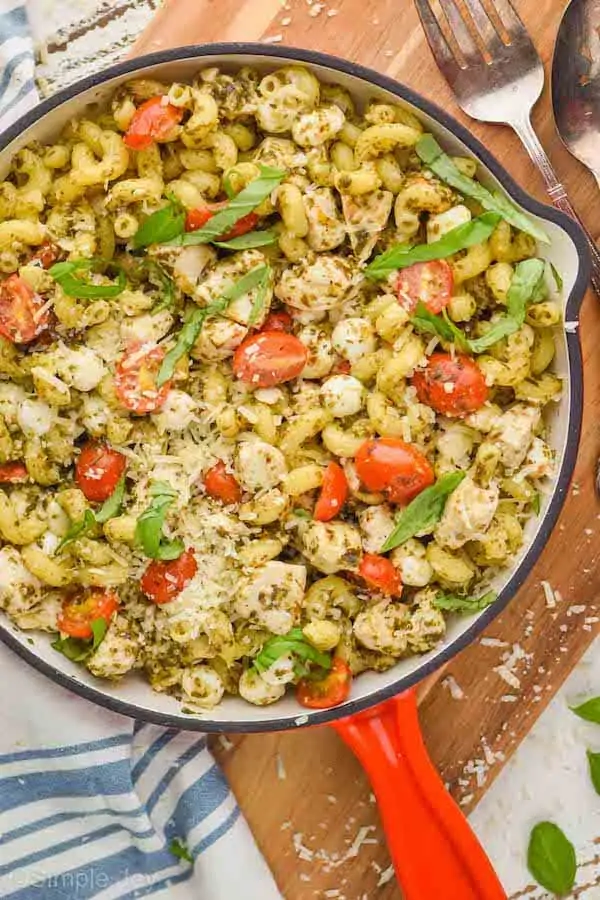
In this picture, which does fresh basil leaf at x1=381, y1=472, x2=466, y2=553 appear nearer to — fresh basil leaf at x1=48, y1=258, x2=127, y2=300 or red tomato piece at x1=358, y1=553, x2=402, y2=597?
red tomato piece at x1=358, y1=553, x2=402, y2=597

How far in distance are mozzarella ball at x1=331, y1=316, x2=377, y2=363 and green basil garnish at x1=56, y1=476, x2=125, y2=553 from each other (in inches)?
17.8

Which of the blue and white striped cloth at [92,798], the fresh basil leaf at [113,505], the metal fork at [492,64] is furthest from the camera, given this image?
the blue and white striped cloth at [92,798]

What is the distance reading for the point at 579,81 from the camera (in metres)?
2.09

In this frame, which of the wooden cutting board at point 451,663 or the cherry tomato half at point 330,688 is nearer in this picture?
the cherry tomato half at point 330,688

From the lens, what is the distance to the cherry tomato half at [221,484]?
6.45 feet

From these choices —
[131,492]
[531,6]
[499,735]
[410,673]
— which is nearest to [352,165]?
[531,6]

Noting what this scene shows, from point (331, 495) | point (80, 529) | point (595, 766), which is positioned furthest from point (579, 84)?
point (595, 766)

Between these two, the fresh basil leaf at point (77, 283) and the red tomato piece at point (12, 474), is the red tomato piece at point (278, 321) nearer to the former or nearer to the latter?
the fresh basil leaf at point (77, 283)

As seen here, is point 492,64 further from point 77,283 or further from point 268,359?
point 77,283

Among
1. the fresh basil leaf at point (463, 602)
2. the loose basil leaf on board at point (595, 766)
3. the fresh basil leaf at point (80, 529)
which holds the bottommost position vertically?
the loose basil leaf on board at point (595, 766)

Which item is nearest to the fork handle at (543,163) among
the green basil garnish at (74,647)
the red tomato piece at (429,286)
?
the red tomato piece at (429,286)

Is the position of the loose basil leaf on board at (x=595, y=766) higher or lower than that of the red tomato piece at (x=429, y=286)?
lower

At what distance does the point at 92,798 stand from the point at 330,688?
0.61m

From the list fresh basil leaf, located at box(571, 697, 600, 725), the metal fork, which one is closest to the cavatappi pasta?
the metal fork
